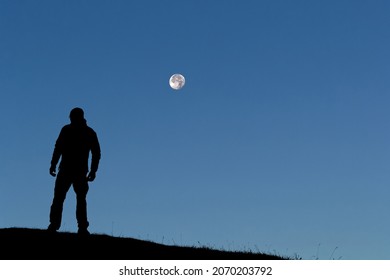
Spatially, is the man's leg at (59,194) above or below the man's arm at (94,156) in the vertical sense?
below

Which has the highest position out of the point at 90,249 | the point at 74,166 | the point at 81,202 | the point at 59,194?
the point at 74,166

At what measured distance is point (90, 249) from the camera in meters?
19.1

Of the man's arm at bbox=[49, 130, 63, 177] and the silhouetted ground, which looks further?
the man's arm at bbox=[49, 130, 63, 177]

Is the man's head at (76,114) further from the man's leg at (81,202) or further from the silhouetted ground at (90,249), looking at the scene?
the silhouetted ground at (90,249)

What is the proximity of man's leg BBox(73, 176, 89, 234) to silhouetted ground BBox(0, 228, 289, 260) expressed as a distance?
379 millimetres

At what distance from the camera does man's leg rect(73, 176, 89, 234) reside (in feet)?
68.2

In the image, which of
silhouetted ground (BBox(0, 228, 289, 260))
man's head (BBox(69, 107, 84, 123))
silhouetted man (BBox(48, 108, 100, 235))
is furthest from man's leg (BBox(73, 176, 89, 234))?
man's head (BBox(69, 107, 84, 123))

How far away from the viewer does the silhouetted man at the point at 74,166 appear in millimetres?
20891

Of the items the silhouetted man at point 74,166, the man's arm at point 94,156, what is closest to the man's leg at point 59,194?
the silhouetted man at point 74,166

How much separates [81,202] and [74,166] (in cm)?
108

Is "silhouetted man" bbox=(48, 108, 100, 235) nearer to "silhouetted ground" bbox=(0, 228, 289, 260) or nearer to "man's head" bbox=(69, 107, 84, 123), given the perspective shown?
"man's head" bbox=(69, 107, 84, 123)

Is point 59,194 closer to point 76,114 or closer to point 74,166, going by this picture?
point 74,166

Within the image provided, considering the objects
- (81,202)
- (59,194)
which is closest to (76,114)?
(59,194)
